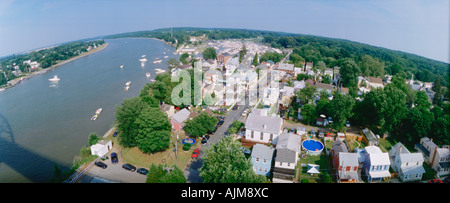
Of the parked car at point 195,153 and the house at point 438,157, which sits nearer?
the house at point 438,157

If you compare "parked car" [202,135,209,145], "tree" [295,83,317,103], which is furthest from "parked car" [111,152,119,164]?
"tree" [295,83,317,103]

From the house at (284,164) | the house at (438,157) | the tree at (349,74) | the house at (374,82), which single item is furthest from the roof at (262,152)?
the house at (374,82)

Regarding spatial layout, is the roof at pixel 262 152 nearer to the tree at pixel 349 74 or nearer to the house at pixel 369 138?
the house at pixel 369 138

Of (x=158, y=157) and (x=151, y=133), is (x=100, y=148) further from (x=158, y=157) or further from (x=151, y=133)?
(x=158, y=157)

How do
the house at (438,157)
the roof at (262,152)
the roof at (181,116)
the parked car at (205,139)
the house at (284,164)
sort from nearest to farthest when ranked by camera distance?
the house at (284,164)
the house at (438,157)
the roof at (262,152)
the parked car at (205,139)
the roof at (181,116)

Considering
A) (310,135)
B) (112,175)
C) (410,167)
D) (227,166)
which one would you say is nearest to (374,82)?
(310,135)
